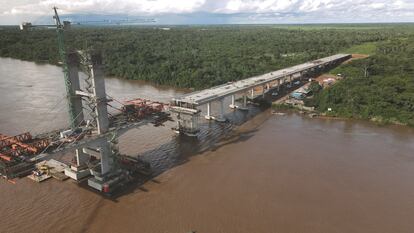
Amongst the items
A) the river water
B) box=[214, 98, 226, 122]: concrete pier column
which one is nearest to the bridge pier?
the river water

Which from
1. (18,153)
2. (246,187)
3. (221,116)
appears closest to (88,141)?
(18,153)

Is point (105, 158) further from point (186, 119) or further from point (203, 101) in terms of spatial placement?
point (203, 101)

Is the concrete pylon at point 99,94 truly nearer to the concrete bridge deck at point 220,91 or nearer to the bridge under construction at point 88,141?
the bridge under construction at point 88,141

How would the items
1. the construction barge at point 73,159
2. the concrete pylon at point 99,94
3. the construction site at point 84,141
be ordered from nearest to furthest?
the construction barge at point 73,159 → the construction site at point 84,141 → the concrete pylon at point 99,94

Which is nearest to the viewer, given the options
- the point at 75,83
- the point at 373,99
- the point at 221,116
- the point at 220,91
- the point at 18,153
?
the point at 18,153

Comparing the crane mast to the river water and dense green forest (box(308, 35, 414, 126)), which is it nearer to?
the river water

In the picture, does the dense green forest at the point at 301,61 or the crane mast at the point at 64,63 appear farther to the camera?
the dense green forest at the point at 301,61

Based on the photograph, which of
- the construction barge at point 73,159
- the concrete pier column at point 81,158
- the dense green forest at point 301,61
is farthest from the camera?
the dense green forest at point 301,61

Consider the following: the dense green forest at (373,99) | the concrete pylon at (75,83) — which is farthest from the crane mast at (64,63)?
the dense green forest at (373,99)

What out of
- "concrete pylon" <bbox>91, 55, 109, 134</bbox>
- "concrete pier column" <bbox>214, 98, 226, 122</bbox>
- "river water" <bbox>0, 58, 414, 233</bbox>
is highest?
"concrete pylon" <bbox>91, 55, 109, 134</bbox>
